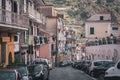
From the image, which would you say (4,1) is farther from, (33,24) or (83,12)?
(83,12)

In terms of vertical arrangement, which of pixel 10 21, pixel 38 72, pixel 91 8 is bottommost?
pixel 38 72

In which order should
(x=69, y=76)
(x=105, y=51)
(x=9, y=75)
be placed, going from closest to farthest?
1. (x=9, y=75)
2. (x=69, y=76)
3. (x=105, y=51)

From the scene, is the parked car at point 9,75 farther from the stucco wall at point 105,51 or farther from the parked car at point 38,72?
the stucco wall at point 105,51

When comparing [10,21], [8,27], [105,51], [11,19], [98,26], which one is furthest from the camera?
[98,26]

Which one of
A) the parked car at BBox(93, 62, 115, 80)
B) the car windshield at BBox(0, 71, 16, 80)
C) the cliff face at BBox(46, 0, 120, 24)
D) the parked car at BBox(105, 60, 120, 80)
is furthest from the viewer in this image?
the cliff face at BBox(46, 0, 120, 24)

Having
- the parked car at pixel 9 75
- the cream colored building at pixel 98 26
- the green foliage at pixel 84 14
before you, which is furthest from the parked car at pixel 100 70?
the green foliage at pixel 84 14

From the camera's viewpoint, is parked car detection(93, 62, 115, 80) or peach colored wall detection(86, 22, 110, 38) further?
peach colored wall detection(86, 22, 110, 38)

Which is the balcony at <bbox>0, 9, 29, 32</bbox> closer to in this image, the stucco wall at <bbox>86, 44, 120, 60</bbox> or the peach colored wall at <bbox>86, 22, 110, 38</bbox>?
the stucco wall at <bbox>86, 44, 120, 60</bbox>

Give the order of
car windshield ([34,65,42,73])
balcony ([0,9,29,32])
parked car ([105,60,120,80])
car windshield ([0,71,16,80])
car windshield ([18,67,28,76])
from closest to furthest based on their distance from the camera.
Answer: car windshield ([0,71,16,80]) → parked car ([105,60,120,80]) → car windshield ([18,67,28,76]) → balcony ([0,9,29,32]) → car windshield ([34,65,42,73])

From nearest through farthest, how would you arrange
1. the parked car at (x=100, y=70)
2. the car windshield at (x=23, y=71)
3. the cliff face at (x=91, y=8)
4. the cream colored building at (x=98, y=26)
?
the car windshield at (x=23, y=71) → the parked car at (x=100, y=70) → the cream colored building at (x=98, y=26) → the cliff face at (x=91, y=8)

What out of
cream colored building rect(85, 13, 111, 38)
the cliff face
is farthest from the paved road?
the cliff face

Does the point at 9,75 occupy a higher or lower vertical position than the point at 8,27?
lower

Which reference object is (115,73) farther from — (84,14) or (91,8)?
(84,14)

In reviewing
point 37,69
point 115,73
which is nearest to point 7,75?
point 115,73
